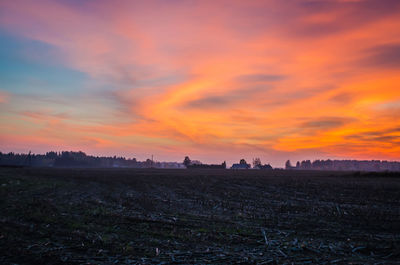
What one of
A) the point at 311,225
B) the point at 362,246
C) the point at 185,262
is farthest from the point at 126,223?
the point at 362,246

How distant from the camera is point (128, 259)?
28.8 feet

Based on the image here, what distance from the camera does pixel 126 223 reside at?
46.2 feet

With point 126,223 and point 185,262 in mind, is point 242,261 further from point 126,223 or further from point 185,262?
point 126,223

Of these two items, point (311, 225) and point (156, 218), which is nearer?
point (311, 225)

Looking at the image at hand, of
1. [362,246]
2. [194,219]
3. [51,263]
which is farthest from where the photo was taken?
[194,219]

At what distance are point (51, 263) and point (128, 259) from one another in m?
2.11

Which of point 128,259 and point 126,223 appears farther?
point 126,223

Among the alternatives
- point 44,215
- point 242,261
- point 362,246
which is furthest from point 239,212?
point 44,215

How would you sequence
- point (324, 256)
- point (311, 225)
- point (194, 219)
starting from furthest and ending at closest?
point (194, 219) → point (311, 225) → point (324, 256)

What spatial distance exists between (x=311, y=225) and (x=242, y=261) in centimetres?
679

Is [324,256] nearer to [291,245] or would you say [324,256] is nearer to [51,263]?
[291,245]

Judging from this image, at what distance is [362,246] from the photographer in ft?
33.9

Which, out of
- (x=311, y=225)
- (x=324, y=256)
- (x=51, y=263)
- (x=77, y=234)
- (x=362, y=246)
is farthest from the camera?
(x=311, y=225)

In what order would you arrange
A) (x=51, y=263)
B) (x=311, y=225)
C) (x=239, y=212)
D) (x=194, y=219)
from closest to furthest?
(x=51, y=263)
(x=311, y=225)
(x=194, y=219)
(x=239, y=212)
